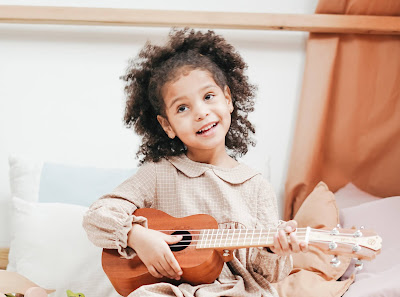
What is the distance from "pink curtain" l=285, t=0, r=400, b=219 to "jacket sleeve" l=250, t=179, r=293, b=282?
1.87ft

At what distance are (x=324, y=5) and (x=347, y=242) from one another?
1.13 meters

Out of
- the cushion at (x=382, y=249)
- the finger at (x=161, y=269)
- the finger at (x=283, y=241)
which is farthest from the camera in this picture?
the cushion at (x=382, y=249)

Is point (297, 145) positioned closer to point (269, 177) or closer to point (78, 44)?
point (269, 177)

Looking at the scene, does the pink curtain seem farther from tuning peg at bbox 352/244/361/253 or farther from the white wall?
tuning peg at bbox 352/244/361/253

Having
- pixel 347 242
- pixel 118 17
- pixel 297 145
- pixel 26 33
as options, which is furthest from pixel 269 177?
pixel 26 33

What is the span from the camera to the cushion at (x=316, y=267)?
1440 mm

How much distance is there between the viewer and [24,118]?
2.07 metres

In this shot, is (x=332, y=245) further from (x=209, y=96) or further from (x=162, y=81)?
(x=162, y=81)

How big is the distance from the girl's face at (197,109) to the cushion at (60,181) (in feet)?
1.63

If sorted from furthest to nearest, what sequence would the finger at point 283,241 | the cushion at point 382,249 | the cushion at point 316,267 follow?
1. the cushion at point 316,267
2. the cushion at point 382,249
3. the finger at point 283,241

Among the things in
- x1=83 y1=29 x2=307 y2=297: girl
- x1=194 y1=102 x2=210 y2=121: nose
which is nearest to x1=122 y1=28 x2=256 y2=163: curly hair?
x1=83 y1=29 x2=307 y2=297: girl

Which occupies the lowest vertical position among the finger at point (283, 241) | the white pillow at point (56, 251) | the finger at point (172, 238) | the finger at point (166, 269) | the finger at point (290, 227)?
the white pillow at point (56, 251)

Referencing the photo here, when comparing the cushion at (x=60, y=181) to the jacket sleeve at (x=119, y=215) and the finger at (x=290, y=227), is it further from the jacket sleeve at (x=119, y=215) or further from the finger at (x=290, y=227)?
the finger at (x=290, y=227)

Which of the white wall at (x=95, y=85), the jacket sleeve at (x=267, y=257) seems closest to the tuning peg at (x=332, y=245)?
the jacket sleeve at (x=267, y=257)
